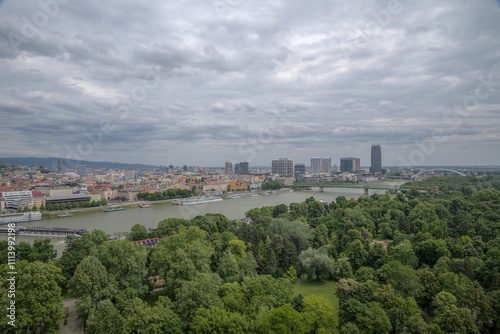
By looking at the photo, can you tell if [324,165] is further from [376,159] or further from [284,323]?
[284,323]

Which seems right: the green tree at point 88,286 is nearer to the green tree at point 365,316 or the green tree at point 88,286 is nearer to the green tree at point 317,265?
the green tree at point 365,316

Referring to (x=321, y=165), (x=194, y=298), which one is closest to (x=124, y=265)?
(x=194, y=298)

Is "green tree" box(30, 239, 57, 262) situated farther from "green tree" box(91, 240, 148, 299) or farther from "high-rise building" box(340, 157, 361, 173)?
"high-rise building" box(340, 157, 361, 173)

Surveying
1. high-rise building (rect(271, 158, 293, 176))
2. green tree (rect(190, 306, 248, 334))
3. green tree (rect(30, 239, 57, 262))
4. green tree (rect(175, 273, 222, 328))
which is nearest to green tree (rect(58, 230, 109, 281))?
green tree (rect(30, 239, 57, 262))

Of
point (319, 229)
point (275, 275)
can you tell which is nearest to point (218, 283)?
point (275, 275)

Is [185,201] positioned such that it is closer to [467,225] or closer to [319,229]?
[319,229]

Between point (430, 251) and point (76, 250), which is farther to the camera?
point (430, 251)

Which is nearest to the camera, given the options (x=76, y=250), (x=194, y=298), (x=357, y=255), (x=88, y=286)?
(x=194, y=298)
